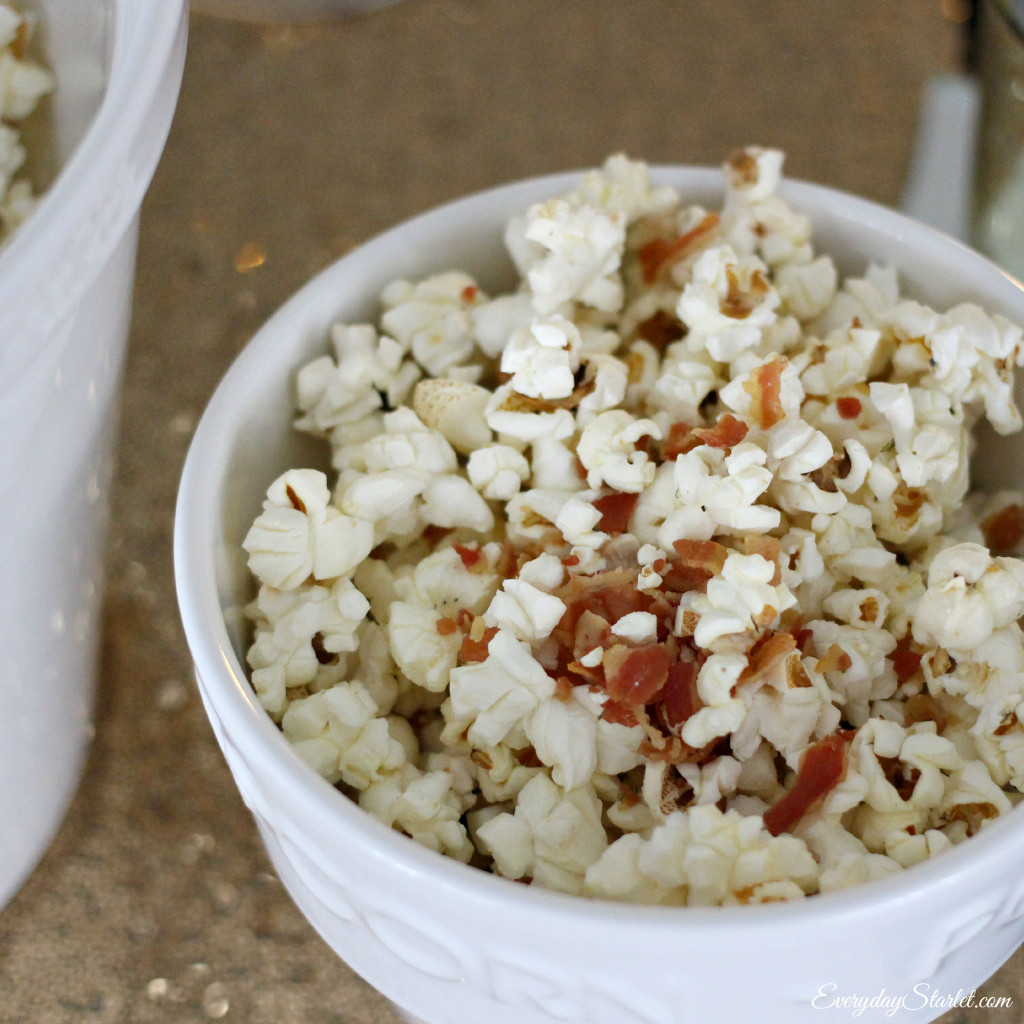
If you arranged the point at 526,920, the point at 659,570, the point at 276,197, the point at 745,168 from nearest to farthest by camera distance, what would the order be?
the point at 526,920
the point at 659,570
the point at 745,168
the point at 276,197

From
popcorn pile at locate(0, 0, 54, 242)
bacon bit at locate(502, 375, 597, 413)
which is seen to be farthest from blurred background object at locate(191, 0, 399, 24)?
bacon bit at locate(502, 375, 597, 413)

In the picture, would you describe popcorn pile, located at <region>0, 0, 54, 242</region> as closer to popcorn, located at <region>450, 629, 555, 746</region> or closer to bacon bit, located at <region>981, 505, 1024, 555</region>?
popcorn, located at <region>450, 629, 555, 746</region>

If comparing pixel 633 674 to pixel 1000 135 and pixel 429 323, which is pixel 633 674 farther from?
pixel 1000 135

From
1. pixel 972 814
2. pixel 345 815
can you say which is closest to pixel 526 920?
pixel 345 815

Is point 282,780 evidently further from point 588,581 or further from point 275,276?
point 275,276

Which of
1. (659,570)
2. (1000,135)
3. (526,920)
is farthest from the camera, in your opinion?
(1000,135)

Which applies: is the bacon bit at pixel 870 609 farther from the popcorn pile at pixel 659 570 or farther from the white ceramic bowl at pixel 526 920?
the white ceramic bowl at pixel 526 920
